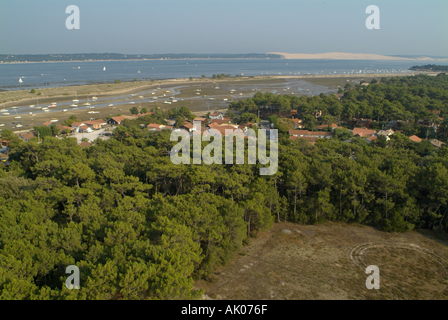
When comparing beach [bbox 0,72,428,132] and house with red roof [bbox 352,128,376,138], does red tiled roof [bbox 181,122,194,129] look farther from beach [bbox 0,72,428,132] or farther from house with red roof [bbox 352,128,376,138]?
house with red roof [bbox 352,128,376,138]

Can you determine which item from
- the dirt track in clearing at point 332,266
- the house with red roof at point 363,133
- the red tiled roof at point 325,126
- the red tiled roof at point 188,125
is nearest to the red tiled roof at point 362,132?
the house with red roof at point 363,133

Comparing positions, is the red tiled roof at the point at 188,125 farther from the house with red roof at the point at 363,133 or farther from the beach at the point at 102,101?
the house with red roof at the point at 363,133

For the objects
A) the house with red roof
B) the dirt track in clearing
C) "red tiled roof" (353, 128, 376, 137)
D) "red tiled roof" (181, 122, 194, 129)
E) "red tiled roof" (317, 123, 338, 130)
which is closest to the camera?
the dirt track in clearing

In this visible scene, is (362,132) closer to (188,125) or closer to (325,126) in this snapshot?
(325,126)

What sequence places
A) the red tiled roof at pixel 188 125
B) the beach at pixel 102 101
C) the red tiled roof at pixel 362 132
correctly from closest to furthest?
the red tiled roof at pixel 362 132, the red tiled roof at pixel 188 125, the beach at pixel 102 101

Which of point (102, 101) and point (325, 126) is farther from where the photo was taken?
point (102, 101)

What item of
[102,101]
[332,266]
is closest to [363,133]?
[332,266]

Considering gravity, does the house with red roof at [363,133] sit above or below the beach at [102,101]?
below

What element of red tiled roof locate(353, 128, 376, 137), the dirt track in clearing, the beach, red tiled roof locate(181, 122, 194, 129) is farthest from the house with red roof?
the beach

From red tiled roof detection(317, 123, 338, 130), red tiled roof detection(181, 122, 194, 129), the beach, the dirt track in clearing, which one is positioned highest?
the beach

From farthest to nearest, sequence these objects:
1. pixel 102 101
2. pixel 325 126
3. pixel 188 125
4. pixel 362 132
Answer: pixel 102 101 < pixel 325 126 < pixel 188 125 < pixel 362 132
